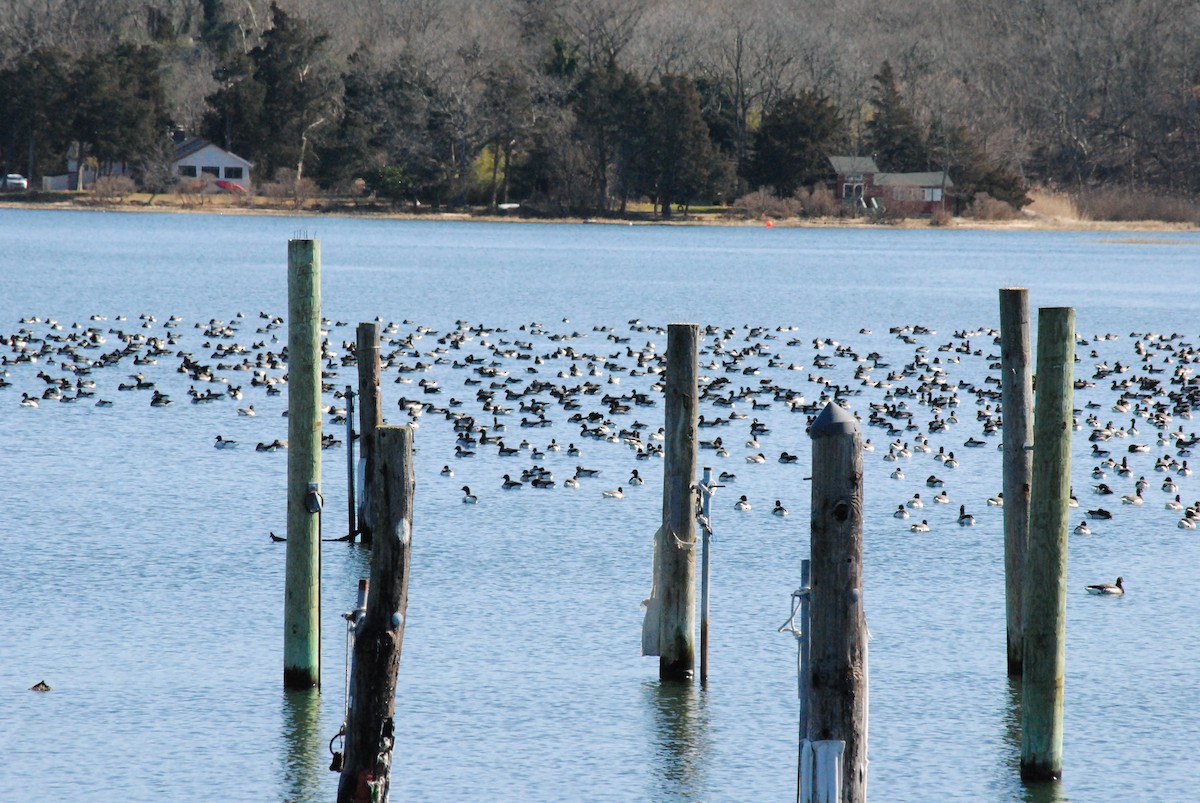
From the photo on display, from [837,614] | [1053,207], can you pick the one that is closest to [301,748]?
[837,614]

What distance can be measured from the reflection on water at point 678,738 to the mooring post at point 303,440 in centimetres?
316

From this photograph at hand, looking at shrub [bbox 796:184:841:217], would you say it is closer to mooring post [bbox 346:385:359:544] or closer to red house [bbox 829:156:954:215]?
red house [bbox 829:156:954:215]

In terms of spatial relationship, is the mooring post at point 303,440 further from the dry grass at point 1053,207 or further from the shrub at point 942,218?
the dry grass at point 1053,207

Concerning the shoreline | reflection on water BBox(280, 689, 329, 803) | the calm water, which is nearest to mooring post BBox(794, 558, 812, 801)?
the calm water

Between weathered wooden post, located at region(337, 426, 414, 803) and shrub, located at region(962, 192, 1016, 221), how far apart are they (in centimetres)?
12337

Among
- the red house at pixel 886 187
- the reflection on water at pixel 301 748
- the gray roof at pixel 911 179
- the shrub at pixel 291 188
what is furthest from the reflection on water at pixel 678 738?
the shrub at pixel 291 188

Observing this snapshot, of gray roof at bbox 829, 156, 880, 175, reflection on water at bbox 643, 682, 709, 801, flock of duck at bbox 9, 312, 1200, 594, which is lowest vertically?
reflection on water at bbox 643, 682, 709, 801

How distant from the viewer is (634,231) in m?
126

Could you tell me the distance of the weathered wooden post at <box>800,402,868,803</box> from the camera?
359 inches

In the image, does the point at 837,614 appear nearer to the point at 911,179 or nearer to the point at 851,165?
the point at 851,165

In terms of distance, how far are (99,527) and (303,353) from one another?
9.97 m

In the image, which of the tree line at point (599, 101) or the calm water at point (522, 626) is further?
the tree line at point (599, 101)

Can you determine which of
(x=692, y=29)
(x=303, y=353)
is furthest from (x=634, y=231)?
(x=303, y=353)

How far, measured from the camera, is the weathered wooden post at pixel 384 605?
11375 mm
